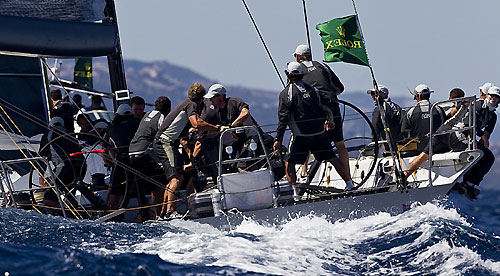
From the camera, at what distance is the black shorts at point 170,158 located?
10.6m

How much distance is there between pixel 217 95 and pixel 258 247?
215 centimetres

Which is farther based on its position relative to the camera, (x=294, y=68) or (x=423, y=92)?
(x=423, y=92)

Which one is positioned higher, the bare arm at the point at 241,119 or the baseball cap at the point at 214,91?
the baseball cap at the point at 214,91

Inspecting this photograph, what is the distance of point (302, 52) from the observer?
11.1 m

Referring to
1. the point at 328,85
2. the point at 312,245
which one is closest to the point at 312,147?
the point at 328,85

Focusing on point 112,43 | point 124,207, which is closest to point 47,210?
point 124,207

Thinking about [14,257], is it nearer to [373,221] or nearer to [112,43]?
[373,221]

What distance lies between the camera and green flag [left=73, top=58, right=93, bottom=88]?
22.1 meters

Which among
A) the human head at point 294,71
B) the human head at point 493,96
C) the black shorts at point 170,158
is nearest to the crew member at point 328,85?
the human head at point 294,71

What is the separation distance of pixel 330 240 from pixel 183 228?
1.45m

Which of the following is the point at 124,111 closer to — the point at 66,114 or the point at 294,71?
the point at 66,114

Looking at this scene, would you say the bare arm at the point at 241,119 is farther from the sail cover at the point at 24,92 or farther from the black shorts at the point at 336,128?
the sail cover at the point at 24,92

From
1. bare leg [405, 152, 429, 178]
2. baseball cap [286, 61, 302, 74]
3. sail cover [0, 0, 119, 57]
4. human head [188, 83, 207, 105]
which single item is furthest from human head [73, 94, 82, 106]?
bare leg [405, 152, 429, 178]

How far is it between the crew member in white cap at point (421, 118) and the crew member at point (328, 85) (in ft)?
Answer: 3.58
